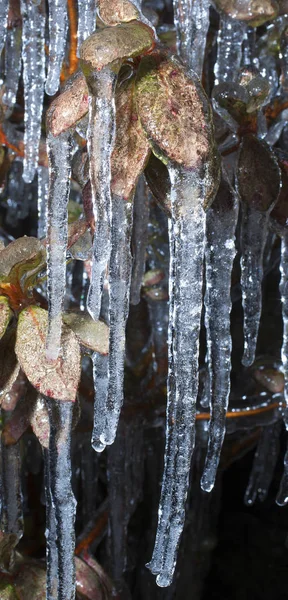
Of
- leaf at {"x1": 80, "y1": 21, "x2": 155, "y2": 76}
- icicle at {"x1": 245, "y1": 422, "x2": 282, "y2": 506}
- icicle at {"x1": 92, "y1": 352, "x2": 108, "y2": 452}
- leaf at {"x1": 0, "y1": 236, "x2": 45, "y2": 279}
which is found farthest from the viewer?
icicle at {"x1": 245, "y1": 422, "x2": 282, "y2": 506}

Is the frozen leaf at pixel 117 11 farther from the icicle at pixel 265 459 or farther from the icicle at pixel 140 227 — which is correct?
the icicle at pixel 265 459

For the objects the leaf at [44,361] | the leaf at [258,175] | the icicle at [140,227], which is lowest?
the leaf at [44,361]

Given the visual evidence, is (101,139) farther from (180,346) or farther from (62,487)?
(62,487)

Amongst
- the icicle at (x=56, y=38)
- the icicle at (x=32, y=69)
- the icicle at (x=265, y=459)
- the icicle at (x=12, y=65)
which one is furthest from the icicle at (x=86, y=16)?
the icicle at (x=265, y=459)

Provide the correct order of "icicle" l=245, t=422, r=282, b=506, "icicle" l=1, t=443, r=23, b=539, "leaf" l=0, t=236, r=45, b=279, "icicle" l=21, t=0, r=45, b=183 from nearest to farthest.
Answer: "leaf" l=0, t=236, r=45, b=279, "icicle" l=1, t=443, r=23, b=539, "icicle" l=21, t=0, r=45, b=183, "icicle" l=245, t=422, r=282, b=506

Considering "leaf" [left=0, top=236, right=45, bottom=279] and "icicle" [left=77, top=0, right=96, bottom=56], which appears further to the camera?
"icicle" [left=77, top=0, right=96, bottom=56]

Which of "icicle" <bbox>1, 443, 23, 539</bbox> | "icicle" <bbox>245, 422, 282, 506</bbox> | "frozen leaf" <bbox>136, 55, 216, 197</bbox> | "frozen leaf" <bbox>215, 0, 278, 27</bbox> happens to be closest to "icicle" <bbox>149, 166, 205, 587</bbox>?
"frozen leaf" <bbox>136, 55, 216, 197</bbox>

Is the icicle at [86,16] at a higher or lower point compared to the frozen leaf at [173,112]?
higher

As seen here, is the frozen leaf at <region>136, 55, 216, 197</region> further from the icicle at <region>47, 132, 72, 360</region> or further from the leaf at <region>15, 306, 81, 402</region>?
the leaf at <region>15, 306, 81, 402</region>
